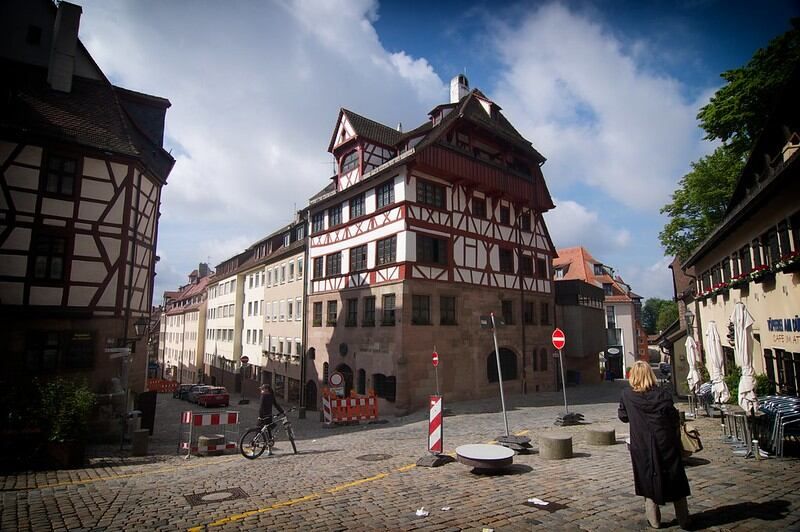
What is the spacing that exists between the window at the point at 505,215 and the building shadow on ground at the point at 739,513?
2153 centimetres

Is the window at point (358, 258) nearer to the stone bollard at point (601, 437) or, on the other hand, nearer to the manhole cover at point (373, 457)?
the manhole cover at point (373, 457)

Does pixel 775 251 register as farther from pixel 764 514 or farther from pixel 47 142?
pixel 47 142

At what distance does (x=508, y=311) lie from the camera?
85.8ft

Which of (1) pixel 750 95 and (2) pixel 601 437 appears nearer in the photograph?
(2) pixel 601 437

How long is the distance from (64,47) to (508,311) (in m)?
24.1

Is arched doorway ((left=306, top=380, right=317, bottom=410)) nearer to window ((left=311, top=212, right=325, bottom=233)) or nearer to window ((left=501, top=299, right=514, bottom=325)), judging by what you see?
window ((left=311, top=212, right=325, bottom=233))

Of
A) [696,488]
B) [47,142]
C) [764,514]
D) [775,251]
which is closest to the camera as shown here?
[764,514]

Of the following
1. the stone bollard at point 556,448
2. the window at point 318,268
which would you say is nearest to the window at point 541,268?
the window at point 318,268

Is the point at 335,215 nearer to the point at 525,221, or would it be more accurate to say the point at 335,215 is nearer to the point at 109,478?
the point at 525,221

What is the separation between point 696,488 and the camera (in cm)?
662

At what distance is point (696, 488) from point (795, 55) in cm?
1906

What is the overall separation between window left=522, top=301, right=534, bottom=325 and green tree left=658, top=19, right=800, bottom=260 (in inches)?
351

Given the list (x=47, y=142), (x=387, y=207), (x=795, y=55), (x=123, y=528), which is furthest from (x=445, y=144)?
(x=123, y=528)

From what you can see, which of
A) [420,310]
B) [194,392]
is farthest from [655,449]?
[194,392]
